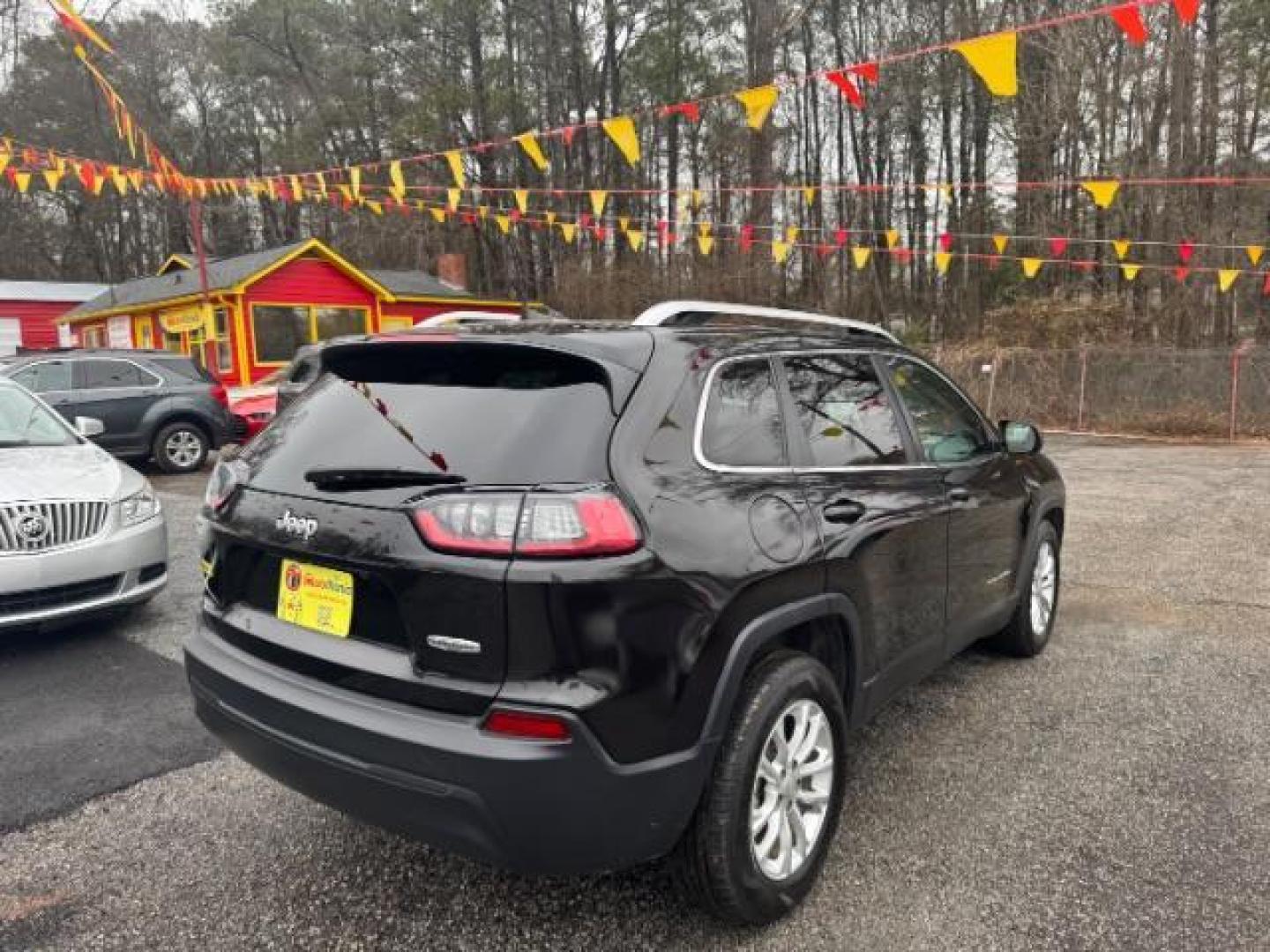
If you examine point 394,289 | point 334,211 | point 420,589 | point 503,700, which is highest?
point 334,211

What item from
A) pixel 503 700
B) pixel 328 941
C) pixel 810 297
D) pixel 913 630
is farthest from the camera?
pixel 810 297

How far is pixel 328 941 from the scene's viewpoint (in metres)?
2.38

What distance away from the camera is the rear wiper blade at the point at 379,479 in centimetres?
218

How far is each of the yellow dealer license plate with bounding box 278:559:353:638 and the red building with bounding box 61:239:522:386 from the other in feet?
61.7

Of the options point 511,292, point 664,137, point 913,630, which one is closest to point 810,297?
point 664,137

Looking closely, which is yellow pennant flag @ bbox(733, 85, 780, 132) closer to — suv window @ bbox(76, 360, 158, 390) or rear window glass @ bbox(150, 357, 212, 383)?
rear window glass @ bbox(150, 357, 212, 383)

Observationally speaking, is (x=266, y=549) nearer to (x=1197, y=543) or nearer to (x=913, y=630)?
(x=913, y=630)

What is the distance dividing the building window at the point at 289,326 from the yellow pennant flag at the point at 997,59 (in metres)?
15.8

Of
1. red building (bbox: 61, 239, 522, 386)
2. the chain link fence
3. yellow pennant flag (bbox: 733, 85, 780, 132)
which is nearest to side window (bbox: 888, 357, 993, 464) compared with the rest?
yellow pennant flag (bbox: 733, 85, 780, 132)

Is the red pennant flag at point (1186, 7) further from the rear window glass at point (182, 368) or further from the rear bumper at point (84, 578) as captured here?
the rear window glass at point (182, 368)

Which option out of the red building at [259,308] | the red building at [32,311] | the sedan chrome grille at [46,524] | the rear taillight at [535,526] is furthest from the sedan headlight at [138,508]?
the red building at [32,311]

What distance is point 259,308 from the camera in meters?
20.9

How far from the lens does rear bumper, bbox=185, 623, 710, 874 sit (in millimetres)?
1987

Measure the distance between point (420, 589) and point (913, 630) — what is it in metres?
1.86
